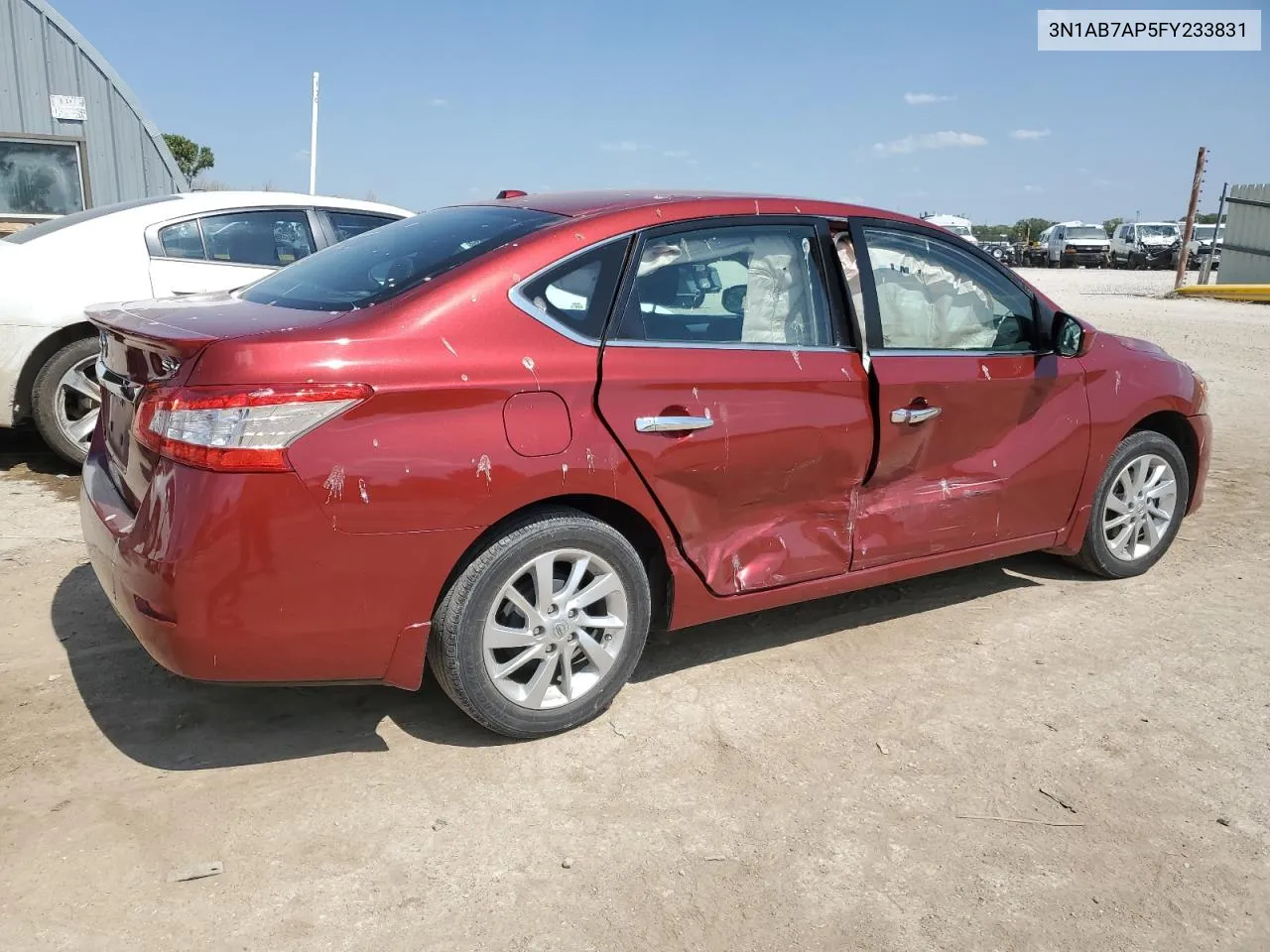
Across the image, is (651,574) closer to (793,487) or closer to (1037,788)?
(793,487)

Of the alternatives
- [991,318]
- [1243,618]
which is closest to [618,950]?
[991,318]

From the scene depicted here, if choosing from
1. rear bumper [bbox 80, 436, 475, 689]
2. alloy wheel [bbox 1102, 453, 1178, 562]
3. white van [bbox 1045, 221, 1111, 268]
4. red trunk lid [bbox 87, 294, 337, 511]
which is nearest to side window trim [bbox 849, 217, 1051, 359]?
alloy wheel [bbox 1102, 453, 1178, 562]

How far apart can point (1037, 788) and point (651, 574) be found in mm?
Result: 1330

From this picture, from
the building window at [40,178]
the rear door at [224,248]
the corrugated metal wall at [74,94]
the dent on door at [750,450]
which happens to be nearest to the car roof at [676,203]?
the dent on door at [750,450]

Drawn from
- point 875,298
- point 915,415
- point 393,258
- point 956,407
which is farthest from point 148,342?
point 956,407

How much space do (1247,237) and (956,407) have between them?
949 inches

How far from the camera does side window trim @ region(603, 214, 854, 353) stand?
3.27 meters

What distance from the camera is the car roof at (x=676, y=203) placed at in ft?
11.4

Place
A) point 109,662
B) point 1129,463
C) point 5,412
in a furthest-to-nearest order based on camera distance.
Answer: point 5,412, point 1129,463, point 109,662

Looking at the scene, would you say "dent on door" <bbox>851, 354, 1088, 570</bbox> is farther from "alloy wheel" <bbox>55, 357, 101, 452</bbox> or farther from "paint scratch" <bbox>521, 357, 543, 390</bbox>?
"alloy wheel" <bbox>55, 357, 101, 452</bbox>

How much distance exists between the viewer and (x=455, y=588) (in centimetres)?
299

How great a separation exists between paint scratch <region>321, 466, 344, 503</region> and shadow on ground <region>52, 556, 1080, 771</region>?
90 centimetres

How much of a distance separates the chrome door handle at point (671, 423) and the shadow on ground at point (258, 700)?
3.14 ft

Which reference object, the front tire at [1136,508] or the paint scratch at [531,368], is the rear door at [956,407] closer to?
the front tire at [1136,508]
